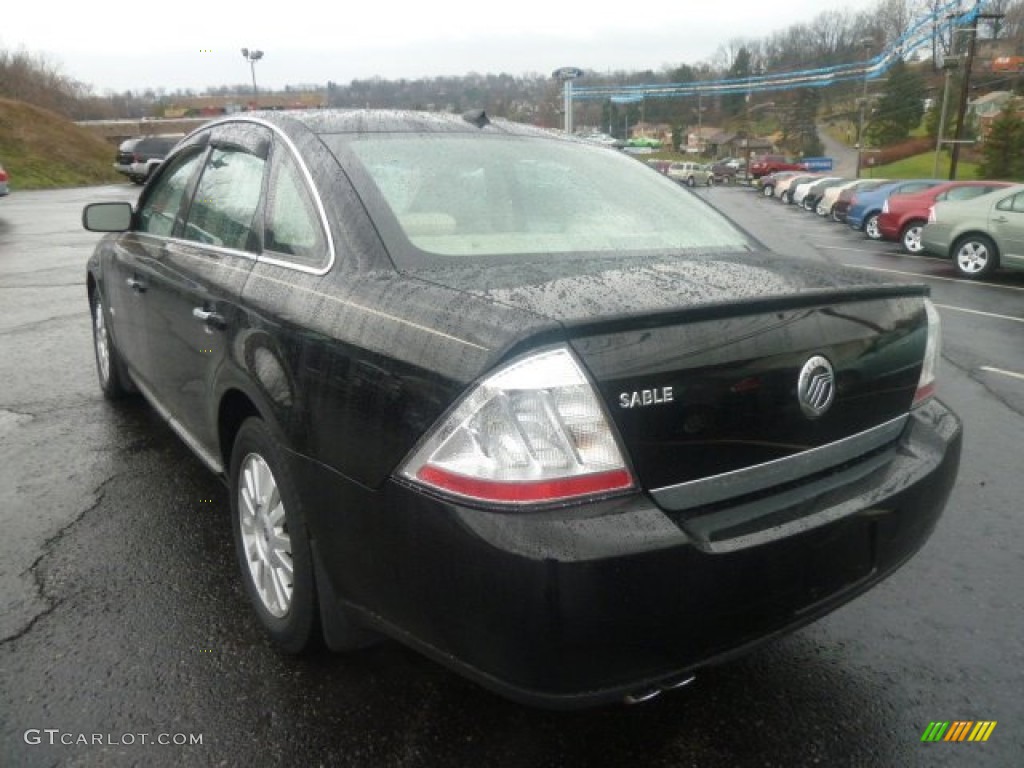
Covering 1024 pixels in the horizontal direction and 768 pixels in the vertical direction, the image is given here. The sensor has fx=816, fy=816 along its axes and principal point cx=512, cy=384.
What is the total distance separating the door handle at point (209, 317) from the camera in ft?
8.96

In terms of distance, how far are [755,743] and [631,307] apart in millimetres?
1259

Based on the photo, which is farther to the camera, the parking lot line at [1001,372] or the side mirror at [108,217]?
the parking lot line at [1001,372]

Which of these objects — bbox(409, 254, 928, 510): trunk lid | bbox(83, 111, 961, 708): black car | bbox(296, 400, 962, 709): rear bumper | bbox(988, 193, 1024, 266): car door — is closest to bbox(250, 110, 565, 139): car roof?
bbox(83, 111, 961, 708): black car

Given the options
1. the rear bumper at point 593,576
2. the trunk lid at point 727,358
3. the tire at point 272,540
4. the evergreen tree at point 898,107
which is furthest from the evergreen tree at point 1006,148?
the tire at point 272,540

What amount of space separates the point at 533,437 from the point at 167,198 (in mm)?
2940

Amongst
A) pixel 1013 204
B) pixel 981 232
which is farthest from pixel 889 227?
pixel 1013 204

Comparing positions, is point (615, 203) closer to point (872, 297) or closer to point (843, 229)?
point (872, 297)

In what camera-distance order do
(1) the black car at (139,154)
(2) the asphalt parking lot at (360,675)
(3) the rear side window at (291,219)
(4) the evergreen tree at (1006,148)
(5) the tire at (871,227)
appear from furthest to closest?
(4) the evergreen tree at (1006,148), (1) the black car at (139,154), (5) the tire at (871,227), (3) the rear side window at (291,219), (2) the asphalt parking lot at (360,675)

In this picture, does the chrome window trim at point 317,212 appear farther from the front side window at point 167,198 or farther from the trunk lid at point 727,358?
the front side window at point 167,198

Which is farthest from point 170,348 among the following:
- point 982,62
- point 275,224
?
point 982,62

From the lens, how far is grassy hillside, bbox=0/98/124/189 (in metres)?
31.7

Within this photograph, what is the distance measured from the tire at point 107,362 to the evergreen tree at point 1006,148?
4257 centimetres

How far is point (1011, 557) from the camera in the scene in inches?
128

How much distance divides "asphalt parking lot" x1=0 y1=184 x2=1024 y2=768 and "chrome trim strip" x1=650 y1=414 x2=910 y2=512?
2.51 ft
